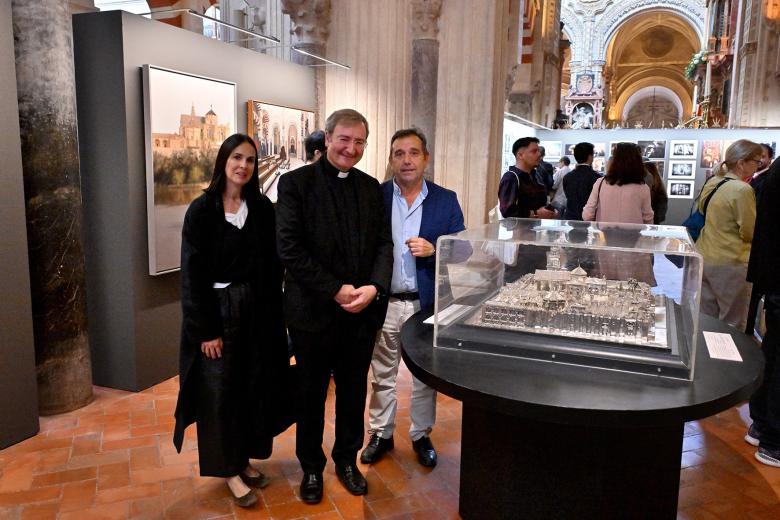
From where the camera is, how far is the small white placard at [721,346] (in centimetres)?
245

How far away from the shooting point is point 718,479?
352 centimetres

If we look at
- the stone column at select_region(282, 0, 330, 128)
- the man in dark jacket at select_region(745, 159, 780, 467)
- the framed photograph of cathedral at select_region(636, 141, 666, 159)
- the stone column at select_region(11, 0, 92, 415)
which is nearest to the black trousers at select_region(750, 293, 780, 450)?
the man in dark jacket at select_region(745, 159, 780, 467)

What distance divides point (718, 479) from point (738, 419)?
1036mm

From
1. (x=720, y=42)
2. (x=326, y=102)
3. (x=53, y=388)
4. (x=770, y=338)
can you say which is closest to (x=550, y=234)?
(x=770, y=338)

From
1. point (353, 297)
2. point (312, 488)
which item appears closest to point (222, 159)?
point (353, 297)

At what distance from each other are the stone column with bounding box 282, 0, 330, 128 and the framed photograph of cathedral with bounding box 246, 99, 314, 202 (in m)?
0.28

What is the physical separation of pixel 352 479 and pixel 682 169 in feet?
31.8

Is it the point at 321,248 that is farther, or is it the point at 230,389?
the point at 230,389

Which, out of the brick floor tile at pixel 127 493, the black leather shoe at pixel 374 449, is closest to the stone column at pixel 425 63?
the black leather shoe at pixel 374 449

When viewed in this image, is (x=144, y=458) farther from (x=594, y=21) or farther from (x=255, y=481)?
(x=594, y=21)

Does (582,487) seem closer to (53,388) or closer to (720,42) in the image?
(53,388)

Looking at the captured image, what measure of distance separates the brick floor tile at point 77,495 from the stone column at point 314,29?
14.6 ft

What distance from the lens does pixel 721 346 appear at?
2.58 m

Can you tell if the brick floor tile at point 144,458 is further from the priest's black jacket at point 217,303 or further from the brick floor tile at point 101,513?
the priest's black jacket at point 217,303
